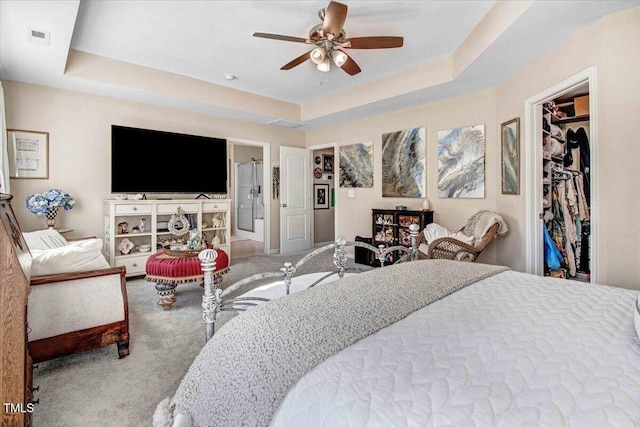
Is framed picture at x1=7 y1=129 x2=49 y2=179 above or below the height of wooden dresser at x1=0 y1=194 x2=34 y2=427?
above

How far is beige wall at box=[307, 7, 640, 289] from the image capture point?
209 cm

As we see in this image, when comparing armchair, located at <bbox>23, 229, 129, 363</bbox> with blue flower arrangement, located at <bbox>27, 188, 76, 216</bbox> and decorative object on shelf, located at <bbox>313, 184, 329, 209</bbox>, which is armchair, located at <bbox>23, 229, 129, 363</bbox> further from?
decorative object on shelf, located at <bbox>313, 184, 329, 209</bbox>

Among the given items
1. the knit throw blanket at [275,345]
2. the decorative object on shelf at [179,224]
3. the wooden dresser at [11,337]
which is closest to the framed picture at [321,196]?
the decorative object on shelf at [179,224]

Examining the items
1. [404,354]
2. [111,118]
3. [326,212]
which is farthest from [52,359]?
[326,212]

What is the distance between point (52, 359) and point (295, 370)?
2052mm

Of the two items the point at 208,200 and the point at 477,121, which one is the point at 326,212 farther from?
the point at 477,121

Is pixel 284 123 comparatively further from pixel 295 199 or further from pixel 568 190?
pixel 568 190

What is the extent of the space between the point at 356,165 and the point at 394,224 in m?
1.43

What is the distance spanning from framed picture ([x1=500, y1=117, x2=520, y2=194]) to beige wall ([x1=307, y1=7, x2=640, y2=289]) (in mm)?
82

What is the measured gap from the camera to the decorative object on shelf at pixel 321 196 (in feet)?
22.2

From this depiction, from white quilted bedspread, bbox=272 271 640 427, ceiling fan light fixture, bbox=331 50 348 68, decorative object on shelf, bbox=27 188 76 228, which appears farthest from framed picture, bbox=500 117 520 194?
decorative object on shelf, bbox=27 188 76 228

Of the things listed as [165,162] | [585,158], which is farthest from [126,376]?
[585,158]

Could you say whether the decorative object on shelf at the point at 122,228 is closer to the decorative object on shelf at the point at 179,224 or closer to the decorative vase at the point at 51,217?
the decorative object on shelf at the point at 179,224

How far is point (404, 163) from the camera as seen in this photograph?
480 centimetres
